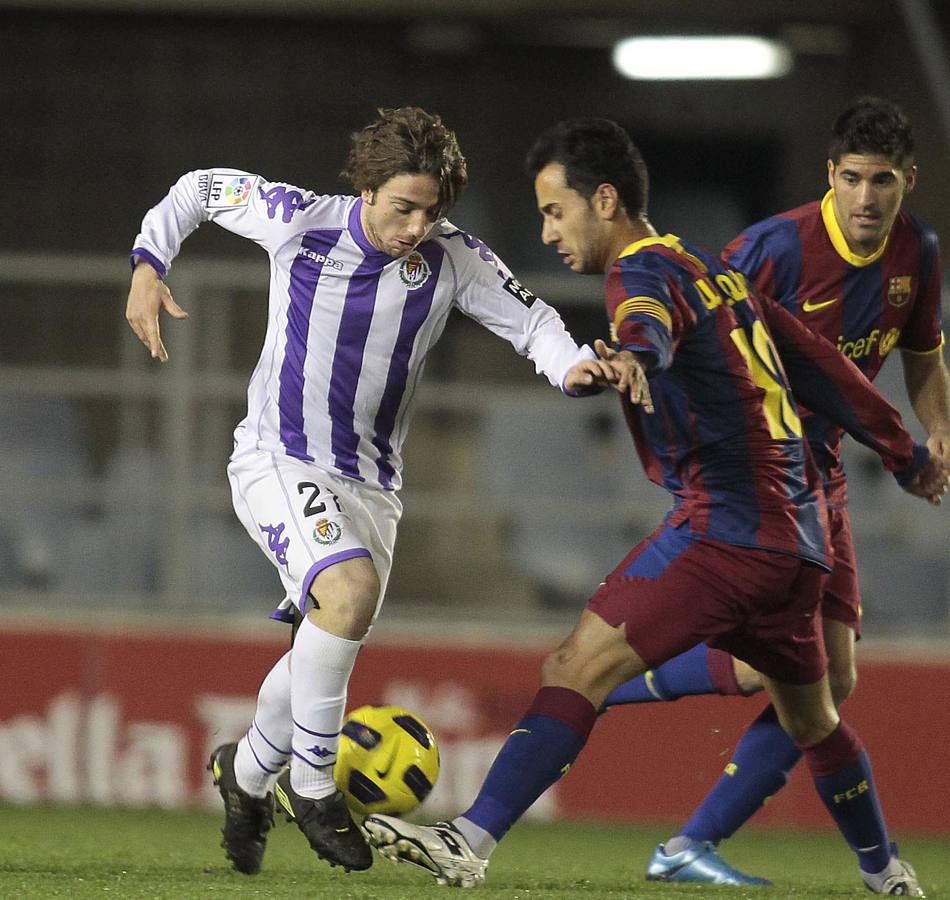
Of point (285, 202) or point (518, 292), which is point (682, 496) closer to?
point (518, 292)

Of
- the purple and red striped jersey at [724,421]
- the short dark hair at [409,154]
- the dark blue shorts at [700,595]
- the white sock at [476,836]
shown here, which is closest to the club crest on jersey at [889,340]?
the purple and red striped jersey at [724,421]

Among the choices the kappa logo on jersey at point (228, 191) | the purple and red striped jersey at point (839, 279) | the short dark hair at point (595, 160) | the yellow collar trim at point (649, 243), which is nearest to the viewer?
the yellow collar trim at point (649, 243)

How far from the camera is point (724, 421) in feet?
12.2

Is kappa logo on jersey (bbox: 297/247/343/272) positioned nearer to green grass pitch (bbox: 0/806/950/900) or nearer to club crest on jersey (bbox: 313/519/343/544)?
club crest on jersey (bbox: 313/519/343/544)

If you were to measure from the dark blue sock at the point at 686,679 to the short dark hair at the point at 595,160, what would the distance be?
1204mm

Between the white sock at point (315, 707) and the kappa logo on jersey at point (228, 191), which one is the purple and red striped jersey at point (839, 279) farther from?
the white sock at point (315, 707)

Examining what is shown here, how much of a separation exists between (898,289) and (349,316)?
4.54ft

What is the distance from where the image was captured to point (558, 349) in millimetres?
3863

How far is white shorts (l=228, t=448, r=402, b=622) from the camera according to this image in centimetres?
390

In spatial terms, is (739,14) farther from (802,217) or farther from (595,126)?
(595,126)

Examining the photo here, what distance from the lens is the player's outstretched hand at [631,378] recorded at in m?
3.29

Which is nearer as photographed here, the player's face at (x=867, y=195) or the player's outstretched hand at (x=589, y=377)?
the player's outstretched hand at (x=589, y=377)

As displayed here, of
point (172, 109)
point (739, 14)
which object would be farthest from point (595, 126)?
point (172, 109)

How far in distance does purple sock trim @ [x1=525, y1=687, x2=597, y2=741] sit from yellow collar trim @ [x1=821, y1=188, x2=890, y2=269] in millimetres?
1438
